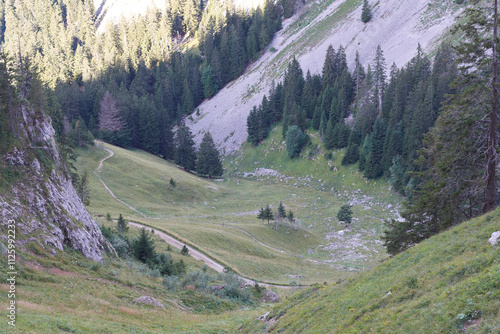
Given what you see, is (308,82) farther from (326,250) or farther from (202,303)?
(202,303)

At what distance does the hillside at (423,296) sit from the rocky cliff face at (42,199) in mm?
16180

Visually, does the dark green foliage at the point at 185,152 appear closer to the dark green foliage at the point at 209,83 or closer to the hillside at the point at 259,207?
the hillside at the point at 259,207

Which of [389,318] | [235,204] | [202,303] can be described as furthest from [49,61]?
[389,318]

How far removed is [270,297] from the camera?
3359 cm

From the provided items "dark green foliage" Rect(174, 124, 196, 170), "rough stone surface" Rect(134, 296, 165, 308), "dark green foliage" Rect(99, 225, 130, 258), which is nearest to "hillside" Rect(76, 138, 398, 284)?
"dark green foliage" Rect(99, 225, 130, 258)

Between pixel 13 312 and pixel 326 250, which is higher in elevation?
pixel 13 312

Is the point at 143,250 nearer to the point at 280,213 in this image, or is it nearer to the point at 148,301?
the point at 148,301

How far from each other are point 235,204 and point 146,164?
86.3 ft

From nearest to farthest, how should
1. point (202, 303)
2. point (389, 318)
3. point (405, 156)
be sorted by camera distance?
1. point (389, 318)
2. point (202, 303)
3. point (405, 156)

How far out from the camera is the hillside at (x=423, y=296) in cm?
968

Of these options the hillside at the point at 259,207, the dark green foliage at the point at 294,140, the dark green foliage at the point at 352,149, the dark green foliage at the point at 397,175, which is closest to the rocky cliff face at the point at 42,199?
the hillside at the point at 259,207

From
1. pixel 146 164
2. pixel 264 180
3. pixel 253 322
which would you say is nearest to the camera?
pixel 253 322

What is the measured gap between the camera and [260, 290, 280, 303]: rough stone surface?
3303cm

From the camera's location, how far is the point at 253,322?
21422 millimetres
